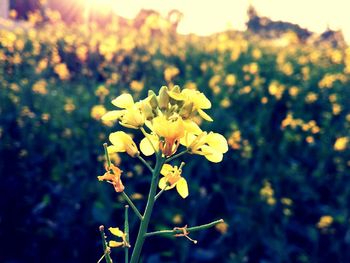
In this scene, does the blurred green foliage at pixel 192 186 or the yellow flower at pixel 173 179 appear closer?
the yellow flower at pixel 173 179

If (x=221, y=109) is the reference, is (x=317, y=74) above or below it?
above

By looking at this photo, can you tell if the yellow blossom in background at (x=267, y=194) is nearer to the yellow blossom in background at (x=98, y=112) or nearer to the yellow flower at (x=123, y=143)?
the yellow blossom in background at (x=98, y=112)

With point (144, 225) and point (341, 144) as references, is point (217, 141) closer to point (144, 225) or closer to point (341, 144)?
point (144, 225)

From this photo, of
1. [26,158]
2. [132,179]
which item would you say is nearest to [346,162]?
[132,179]

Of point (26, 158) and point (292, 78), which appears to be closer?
point (26, 158)

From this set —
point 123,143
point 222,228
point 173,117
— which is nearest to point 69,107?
point 222,228

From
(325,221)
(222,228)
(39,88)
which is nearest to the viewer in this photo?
(222,228)

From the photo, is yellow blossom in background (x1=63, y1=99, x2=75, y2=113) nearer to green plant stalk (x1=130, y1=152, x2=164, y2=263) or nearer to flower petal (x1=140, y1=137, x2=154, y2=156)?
flower petal (x1=140, y1=137, x2=154, y2=156)

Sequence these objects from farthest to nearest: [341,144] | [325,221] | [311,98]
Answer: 1. [311,98]
2. [341,144]
3. [325,221]

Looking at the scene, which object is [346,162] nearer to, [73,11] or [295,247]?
[295,247]

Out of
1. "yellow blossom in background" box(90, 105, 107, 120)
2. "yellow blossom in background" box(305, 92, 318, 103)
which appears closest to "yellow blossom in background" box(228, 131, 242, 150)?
"yellow blossom in background" box(90, 105, 107, 120)

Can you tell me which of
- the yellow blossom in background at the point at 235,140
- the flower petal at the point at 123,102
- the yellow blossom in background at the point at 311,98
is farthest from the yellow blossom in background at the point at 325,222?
the flower petal at the point at 123,102
